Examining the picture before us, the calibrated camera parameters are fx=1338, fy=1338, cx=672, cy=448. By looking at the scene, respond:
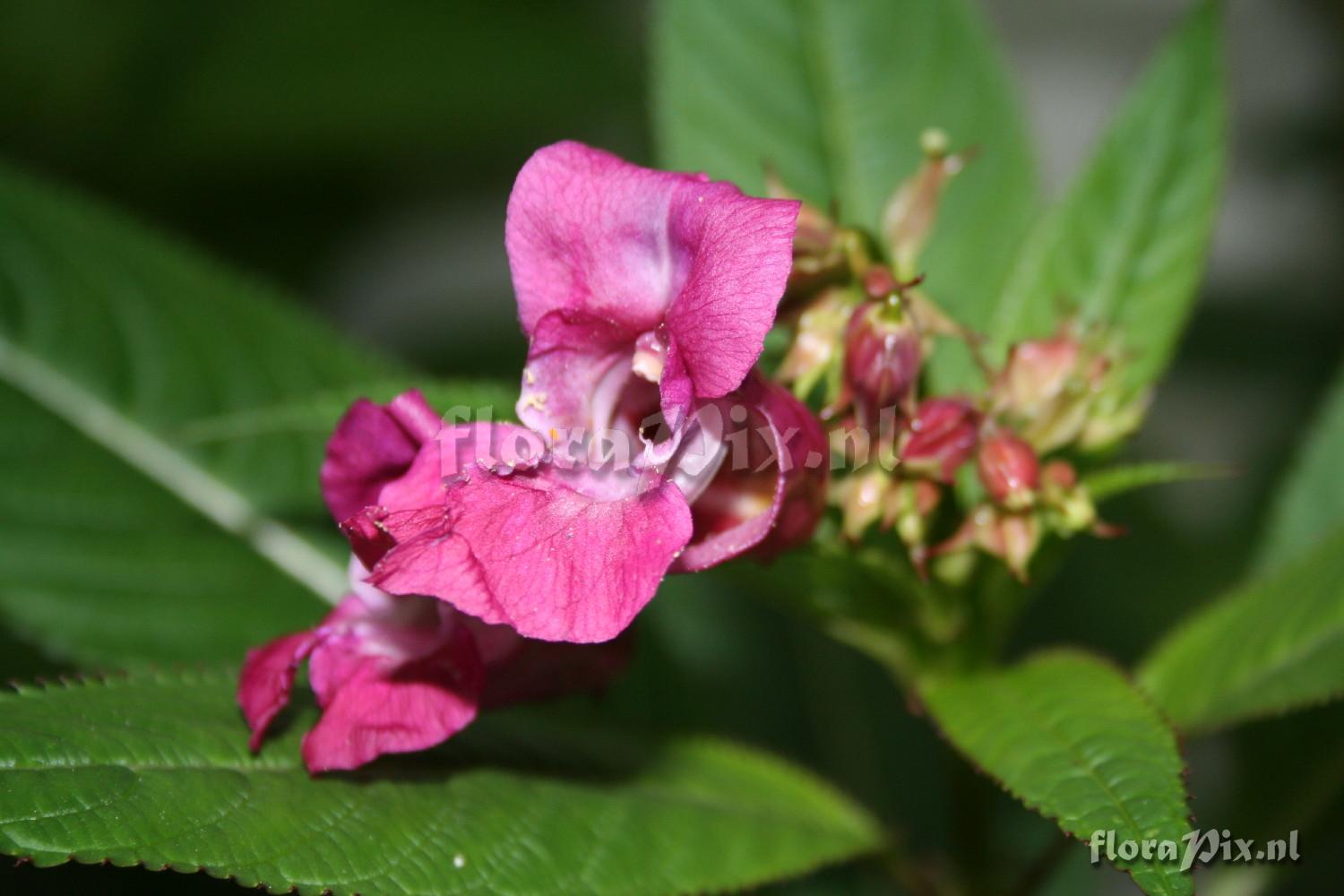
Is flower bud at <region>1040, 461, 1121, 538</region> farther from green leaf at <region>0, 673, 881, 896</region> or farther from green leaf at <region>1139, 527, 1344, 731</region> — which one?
green leaf at <region>0, 673, 881, 896</region>

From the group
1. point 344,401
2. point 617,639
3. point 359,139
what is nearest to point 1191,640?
point 617,639

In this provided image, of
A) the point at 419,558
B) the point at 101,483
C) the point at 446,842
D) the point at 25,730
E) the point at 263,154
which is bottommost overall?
the point at 446,842

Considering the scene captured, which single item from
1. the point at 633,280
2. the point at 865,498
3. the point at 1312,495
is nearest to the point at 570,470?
the point at 633,280

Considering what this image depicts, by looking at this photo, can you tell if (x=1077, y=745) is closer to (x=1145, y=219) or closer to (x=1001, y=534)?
(x=1001, y=534)

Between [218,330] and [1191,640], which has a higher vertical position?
[218,330]

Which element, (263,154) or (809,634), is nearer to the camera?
(809,634)

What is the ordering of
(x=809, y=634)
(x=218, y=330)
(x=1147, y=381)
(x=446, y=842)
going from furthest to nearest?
1. (x=809, y=634)
2. (x=218, y=330)
3. (x=1147, y=381)
4. (x=446, y=842)

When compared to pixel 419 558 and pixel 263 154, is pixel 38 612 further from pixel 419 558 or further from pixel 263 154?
pixel 263 154
